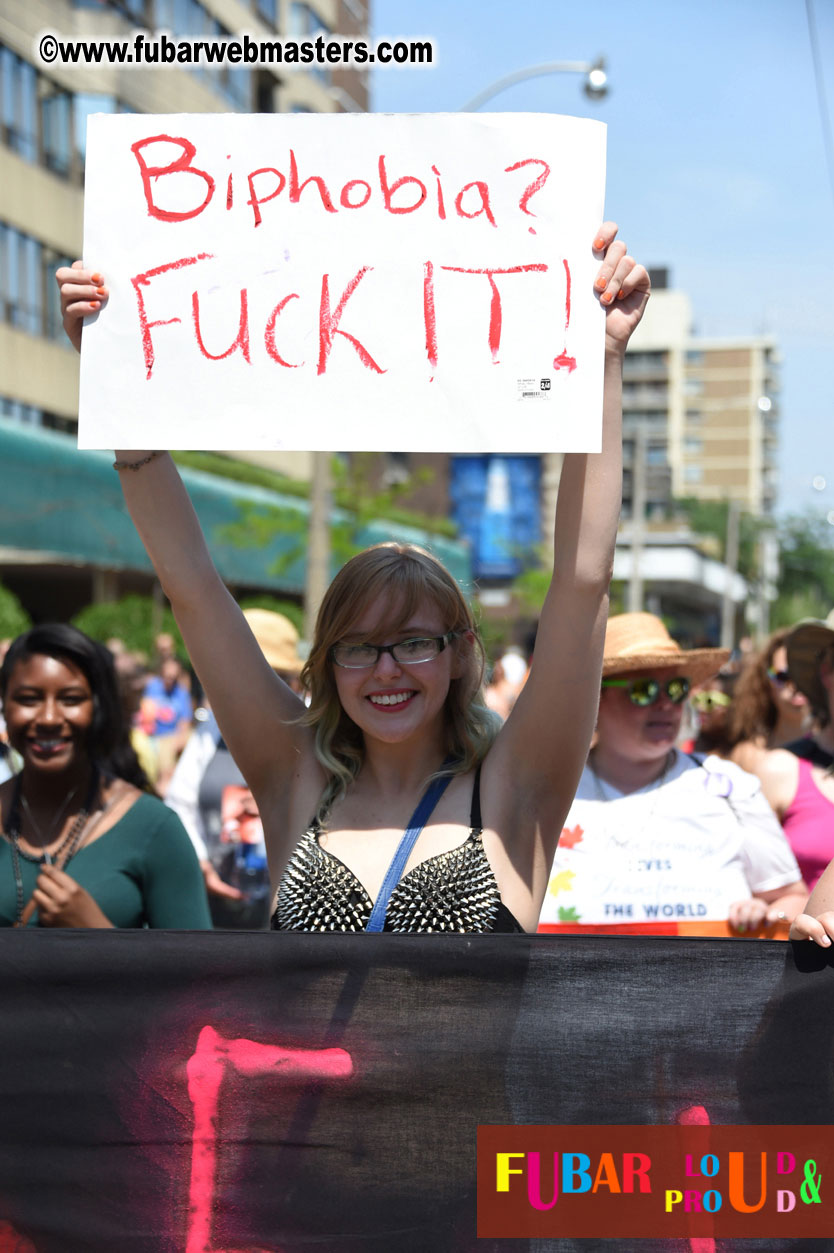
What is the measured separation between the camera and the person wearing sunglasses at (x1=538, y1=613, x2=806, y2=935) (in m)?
3.54

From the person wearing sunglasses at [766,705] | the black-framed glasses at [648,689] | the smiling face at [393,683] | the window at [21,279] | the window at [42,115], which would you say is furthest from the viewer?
the window at [21,279]

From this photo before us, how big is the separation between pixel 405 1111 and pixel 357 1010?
0.53ft

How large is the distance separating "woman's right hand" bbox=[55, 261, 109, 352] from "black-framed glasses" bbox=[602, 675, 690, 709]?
219 cm

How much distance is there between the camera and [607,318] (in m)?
2.12

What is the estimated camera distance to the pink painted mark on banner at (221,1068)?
2.04 meters

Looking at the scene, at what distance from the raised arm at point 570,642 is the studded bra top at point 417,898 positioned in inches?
4.1

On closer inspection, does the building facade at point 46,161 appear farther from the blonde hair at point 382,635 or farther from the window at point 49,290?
the blonde hair at point 382,635

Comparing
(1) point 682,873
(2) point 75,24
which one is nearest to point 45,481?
(2) point 75,24

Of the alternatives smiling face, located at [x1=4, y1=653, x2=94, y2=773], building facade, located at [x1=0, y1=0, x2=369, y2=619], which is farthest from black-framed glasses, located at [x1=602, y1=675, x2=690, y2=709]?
building facade, located at [x1=0, y1=0, x2=369, y2=619]

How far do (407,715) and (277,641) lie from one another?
371 cm

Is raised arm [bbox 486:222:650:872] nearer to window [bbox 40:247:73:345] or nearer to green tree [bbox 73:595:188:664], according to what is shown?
green tree [bbox 73:595:188:664]

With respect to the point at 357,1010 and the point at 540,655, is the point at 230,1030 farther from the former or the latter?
the point at 540,655

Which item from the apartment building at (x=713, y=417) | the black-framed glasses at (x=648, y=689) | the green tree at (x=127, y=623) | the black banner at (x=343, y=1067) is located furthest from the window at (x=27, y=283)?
the apartment building at (x=713, y=417)

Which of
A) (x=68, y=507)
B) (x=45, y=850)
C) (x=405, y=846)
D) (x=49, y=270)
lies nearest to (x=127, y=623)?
(x=68, y=507)
